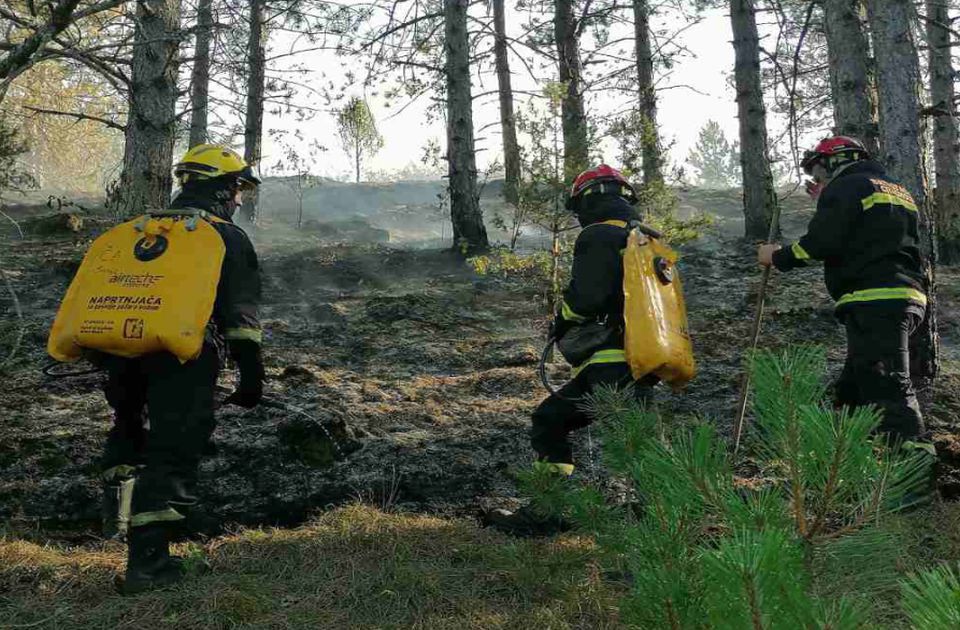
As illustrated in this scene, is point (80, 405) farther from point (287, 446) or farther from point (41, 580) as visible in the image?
point (41, 580)

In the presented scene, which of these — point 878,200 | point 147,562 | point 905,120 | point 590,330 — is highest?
point 905,120

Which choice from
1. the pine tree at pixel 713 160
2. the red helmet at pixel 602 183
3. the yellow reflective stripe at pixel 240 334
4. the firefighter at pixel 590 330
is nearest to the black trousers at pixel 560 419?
the firefighter at pixel 590 330

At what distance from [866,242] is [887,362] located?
684mm

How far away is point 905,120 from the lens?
5.76 m

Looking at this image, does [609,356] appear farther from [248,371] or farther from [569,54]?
[569,54]

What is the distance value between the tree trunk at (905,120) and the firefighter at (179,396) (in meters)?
4.34

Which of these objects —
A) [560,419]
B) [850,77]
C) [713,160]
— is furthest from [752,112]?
[713,160]

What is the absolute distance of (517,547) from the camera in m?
3.40

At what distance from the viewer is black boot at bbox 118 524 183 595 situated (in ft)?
9.86

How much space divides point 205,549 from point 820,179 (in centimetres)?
412

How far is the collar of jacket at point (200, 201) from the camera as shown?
3.55 m

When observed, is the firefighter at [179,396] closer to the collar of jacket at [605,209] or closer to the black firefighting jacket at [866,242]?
the collar of jacket at [605,209]

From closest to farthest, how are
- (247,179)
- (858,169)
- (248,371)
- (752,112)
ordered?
(248,371), (247,179), (858,169), (752,112)

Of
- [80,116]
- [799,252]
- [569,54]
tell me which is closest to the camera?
[799,252]
